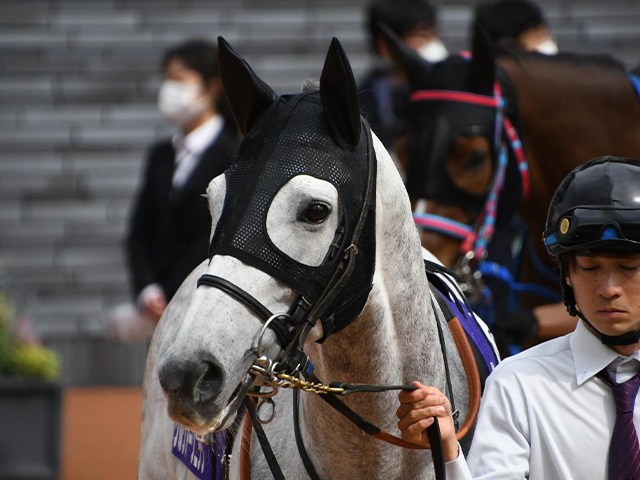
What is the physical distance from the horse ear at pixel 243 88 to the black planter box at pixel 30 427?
5662 millimetres

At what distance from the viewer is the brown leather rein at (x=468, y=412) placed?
2719 mm

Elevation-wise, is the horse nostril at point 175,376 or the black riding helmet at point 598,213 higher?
the black riding helmet at point 598,213

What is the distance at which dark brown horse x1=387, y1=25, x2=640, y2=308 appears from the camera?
15.0 ft

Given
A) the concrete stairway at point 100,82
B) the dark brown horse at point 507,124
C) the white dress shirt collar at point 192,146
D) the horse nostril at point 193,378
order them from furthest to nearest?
the concrete stairway at point 100,82, the white dress shirt collar at point 192,146, the dark brown horse at point 507,124, the horse nostril at point 193,378

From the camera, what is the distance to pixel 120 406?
9.95 meters

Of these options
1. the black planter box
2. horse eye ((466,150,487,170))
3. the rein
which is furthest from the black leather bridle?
the black planter box

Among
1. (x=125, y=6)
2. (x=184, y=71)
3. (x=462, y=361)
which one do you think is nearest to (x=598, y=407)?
(x=462, y=361)

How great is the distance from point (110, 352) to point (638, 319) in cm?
832

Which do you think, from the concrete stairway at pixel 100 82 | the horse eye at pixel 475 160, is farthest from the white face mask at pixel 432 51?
the concrete stairway at pixel 100 82

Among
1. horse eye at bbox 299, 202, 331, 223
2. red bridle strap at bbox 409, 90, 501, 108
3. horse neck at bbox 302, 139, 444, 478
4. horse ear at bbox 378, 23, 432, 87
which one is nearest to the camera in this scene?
horse eye at bbox 299, 202, 331, 223

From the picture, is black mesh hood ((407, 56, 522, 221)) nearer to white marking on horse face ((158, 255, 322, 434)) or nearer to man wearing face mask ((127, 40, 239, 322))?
man wearing face mask ((127, 40, 239, 322))

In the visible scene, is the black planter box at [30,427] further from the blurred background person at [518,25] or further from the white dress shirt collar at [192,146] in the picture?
the blurred background person at [518,25]

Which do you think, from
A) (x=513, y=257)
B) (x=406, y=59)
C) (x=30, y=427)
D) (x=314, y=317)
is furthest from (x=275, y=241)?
(x=30, y=427)

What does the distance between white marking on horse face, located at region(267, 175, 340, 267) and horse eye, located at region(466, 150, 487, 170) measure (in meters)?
2.16
